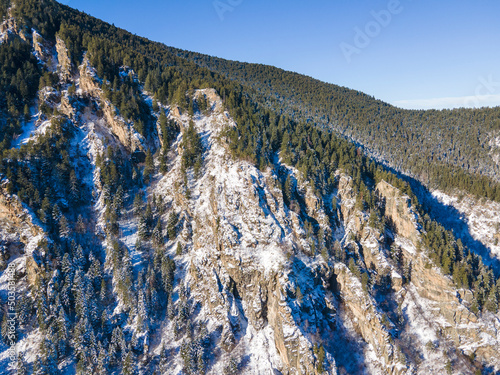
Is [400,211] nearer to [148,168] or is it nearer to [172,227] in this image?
[172,227]

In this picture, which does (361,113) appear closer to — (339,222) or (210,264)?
(339,222)

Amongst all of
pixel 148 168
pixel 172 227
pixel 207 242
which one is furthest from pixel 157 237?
pixel 148 168

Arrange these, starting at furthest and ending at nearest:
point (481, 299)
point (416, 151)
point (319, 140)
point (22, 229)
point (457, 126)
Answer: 1. point (457, 126)
2. point (416, 151)
3. point (319, 140)
4. point (22, 229)
5. point (481, 299)

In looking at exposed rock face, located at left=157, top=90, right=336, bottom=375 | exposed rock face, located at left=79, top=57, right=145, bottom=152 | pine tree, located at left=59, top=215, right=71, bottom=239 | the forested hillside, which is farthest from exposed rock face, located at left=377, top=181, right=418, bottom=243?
pine tree, located at left=59, top=215, right=71, bottom=239

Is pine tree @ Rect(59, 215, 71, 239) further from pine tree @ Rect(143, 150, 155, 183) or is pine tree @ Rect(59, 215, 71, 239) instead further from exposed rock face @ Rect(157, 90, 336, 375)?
exposed rock face @ Rect(157, 90, 336, 375)

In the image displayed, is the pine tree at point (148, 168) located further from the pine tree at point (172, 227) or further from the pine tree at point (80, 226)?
the pine tree at point (80, 226)

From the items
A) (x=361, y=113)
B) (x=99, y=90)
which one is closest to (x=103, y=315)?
(x=99, y=90)

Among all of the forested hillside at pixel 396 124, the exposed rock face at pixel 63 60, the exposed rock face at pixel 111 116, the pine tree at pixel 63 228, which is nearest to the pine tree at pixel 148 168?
the exposed rock face at pixel 111 116
